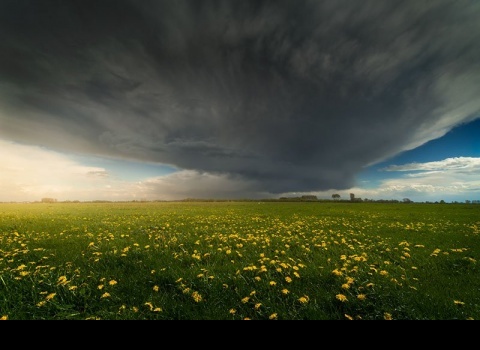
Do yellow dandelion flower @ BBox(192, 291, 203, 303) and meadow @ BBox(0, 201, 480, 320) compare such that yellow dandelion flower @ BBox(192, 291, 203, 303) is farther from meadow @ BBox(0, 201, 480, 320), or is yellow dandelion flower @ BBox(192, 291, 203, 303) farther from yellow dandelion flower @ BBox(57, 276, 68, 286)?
yellow dandelion flower @ BBox(57, 276, 68, 286)

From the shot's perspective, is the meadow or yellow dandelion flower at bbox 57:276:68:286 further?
yellow dandelion flower at bbox 57:276:68:286

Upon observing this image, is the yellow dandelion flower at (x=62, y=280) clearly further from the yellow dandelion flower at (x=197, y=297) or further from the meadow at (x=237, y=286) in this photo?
the yellow dandelion flower at (x=197, y=297)

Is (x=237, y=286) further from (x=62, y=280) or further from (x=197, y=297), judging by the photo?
(x=62, y=280)

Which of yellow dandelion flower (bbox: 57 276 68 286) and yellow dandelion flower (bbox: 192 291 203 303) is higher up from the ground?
yellow dandelion flower (bbox: 57 276 68 286)

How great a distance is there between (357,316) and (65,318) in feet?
18.3

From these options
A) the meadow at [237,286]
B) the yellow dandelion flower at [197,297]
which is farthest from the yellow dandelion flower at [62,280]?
the yellow dandelion flower at [197,297]

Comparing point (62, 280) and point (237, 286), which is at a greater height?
point (62, 280)

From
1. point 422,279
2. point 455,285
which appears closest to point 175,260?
point 422,279

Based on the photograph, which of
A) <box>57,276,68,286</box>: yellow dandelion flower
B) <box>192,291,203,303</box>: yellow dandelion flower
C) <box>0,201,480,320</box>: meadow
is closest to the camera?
<box>0,201,480,320</box>: meadow

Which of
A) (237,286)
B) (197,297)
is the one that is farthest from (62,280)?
(237,286)

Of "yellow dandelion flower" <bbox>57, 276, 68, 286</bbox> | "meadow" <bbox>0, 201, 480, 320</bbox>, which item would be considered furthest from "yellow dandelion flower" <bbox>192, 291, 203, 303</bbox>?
"yellow dandelion flower" <bbox>57, 276, 68, 286</bbox>

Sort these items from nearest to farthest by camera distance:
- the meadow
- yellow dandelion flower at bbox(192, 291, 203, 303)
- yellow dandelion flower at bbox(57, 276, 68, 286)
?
the meadow → yellow dandelion flower at bbox(192, 291, 203, 303) → yellow dandelion flower at bbox(57, 276, 68, 286)

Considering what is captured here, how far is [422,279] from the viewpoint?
6918 mm

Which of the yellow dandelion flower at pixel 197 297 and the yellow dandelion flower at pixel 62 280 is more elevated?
the yellow dandelion flower at pixel 62 280
